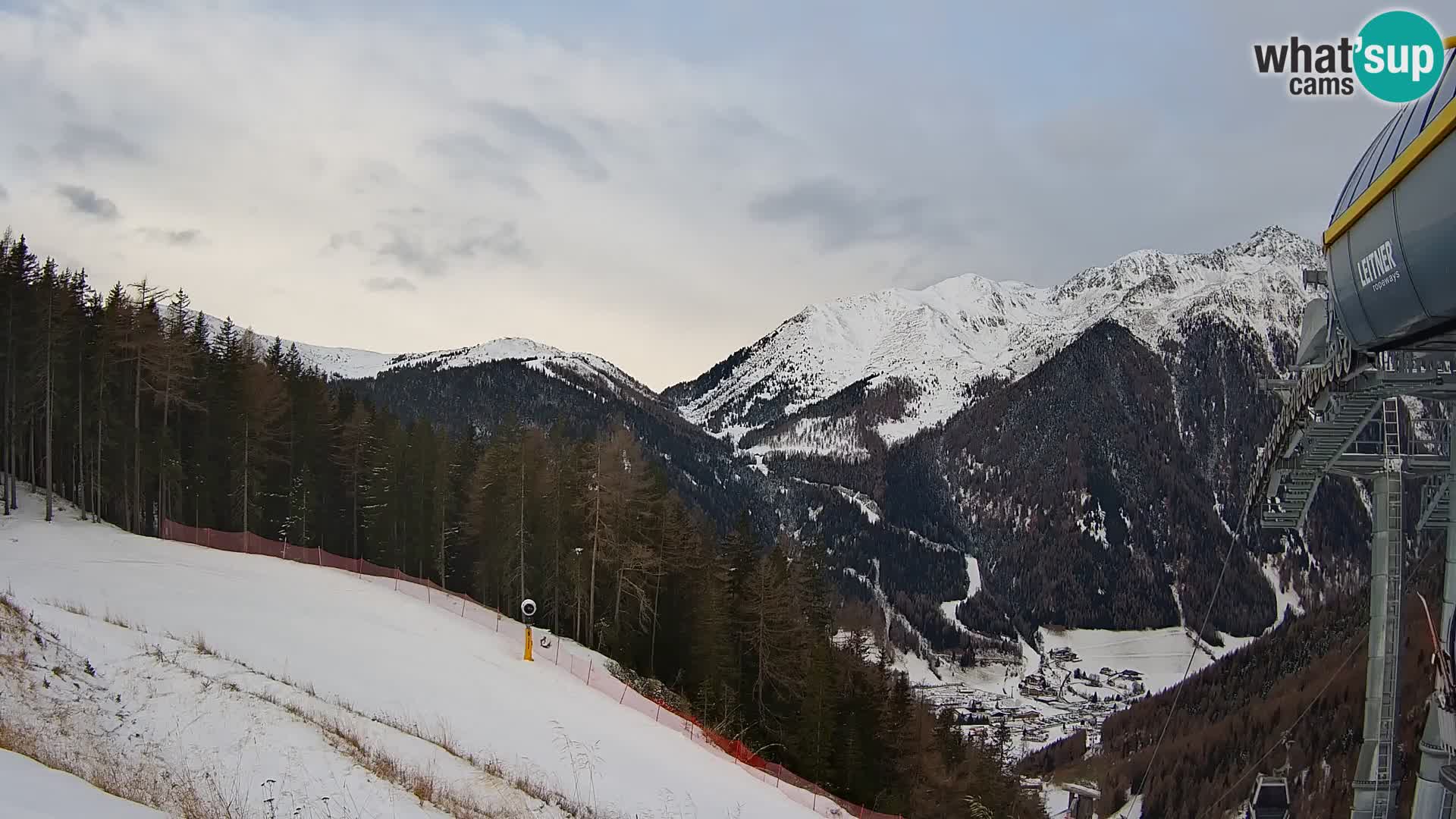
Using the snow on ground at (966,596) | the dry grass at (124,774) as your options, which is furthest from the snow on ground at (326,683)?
the snow on ground at (966,596)

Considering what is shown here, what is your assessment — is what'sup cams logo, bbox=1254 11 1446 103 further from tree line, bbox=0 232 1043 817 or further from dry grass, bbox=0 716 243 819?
tree line, bbox=0 232 1043 817

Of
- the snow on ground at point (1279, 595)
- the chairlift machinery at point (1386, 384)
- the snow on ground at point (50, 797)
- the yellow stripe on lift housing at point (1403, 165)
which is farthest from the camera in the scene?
the snow on ground at point (1279, 595)

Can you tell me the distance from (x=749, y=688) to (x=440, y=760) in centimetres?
2848

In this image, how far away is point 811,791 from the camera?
2327 centimetres

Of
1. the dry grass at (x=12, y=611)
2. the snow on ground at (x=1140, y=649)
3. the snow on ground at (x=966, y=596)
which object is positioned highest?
the dry grass at (x=12, y=611)

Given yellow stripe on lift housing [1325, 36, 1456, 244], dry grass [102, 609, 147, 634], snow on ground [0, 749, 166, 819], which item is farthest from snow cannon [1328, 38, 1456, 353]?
dry grass [102, 609, 147, 634]

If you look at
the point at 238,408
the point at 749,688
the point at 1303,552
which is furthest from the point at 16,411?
the point at 1303,552

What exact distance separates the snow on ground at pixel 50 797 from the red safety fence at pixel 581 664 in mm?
14945

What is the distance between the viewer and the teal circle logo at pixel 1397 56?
11.8 meters

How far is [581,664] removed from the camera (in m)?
28.1

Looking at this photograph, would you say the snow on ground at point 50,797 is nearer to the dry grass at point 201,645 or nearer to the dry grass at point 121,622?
the dry grass at point 201,645

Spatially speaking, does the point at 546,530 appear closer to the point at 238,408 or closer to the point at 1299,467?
the point at 238,408

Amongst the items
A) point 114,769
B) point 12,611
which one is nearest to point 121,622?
point 12,611

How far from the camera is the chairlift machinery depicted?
7828 millimetres
